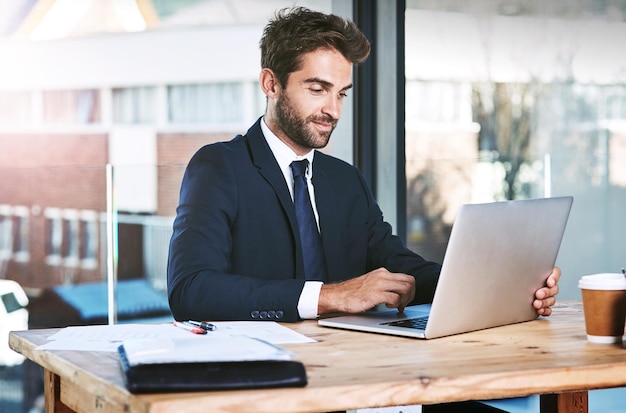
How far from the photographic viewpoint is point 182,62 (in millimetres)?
4184

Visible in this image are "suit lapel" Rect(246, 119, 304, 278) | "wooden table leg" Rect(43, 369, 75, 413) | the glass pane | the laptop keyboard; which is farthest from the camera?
the glass pane

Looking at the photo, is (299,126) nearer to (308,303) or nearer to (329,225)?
(329,225)

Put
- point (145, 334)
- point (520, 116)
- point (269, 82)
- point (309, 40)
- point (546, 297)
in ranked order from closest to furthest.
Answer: point (145, 334)
point (546, 297)
point (309, 40)
point (269, 82)
point (520, 116)

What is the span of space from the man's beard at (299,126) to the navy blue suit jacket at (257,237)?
75 mm

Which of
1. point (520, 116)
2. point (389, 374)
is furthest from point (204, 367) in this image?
point (520, 116)

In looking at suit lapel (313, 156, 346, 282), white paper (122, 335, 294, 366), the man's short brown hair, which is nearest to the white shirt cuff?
white paper (122, 335, 294, 366)

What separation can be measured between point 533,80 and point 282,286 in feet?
6.69

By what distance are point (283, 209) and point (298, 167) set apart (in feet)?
0.48

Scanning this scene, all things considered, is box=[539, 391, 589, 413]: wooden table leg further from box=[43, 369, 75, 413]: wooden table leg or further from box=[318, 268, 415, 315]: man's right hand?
box=[43, 369, 75, 413]: wooden table leg

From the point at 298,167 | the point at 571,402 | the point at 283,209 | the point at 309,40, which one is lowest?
the point at 571,402

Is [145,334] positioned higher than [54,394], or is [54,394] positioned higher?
[145,334]

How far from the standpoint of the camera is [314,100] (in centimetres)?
261

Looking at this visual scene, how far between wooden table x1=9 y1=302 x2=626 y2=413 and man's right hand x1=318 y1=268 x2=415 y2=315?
115mm

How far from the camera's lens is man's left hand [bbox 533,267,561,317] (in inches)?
82.9
